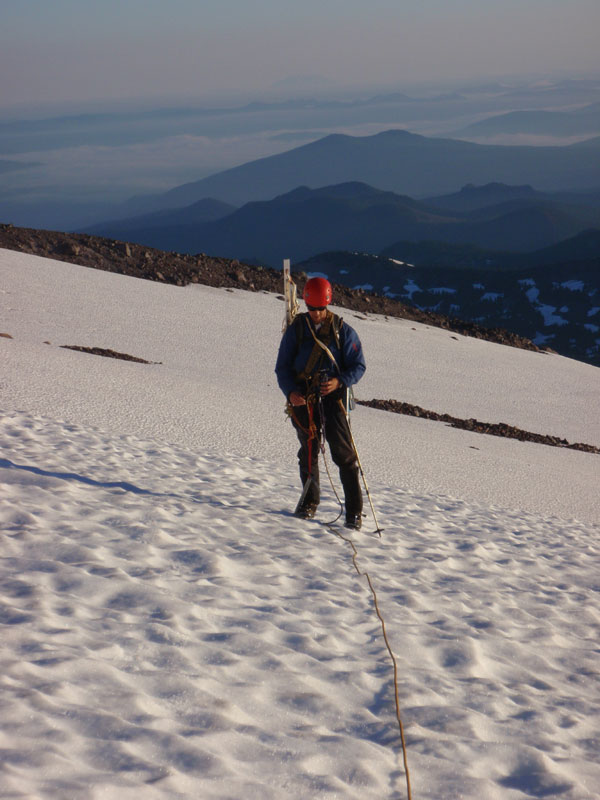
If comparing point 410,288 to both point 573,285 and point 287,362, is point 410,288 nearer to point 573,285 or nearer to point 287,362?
point 573,285

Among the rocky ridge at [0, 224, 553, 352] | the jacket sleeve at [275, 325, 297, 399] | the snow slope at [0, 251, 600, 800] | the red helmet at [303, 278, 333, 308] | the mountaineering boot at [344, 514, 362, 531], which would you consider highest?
the rocky ridge at [0, 224, 553, 352]

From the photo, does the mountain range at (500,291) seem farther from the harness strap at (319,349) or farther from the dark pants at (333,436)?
the harness strap at (319,349)

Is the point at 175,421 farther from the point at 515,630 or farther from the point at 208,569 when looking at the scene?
the point at 515,630

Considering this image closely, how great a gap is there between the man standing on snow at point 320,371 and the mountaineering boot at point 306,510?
0.55 metres

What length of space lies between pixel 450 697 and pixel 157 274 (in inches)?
801

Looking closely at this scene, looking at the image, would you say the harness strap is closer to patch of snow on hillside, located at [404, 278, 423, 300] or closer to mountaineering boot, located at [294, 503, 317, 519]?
mountaineering boot, located at [294, 503, 317, 519]

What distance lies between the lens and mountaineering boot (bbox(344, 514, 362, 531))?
21.8ft

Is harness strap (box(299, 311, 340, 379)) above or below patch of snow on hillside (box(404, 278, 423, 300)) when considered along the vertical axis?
below

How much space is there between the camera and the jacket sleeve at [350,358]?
6055mm

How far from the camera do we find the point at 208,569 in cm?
502

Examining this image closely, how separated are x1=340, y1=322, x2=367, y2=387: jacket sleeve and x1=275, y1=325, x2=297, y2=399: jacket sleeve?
1.39ft

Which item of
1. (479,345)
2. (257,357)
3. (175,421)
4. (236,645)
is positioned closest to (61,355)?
(175,421)

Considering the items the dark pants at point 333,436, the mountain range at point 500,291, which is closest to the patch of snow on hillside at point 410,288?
the mountain range at point 500,291

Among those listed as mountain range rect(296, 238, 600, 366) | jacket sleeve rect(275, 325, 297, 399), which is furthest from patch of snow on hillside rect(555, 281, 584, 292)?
jacket sleeve rect(275, 325, 297, 399)
